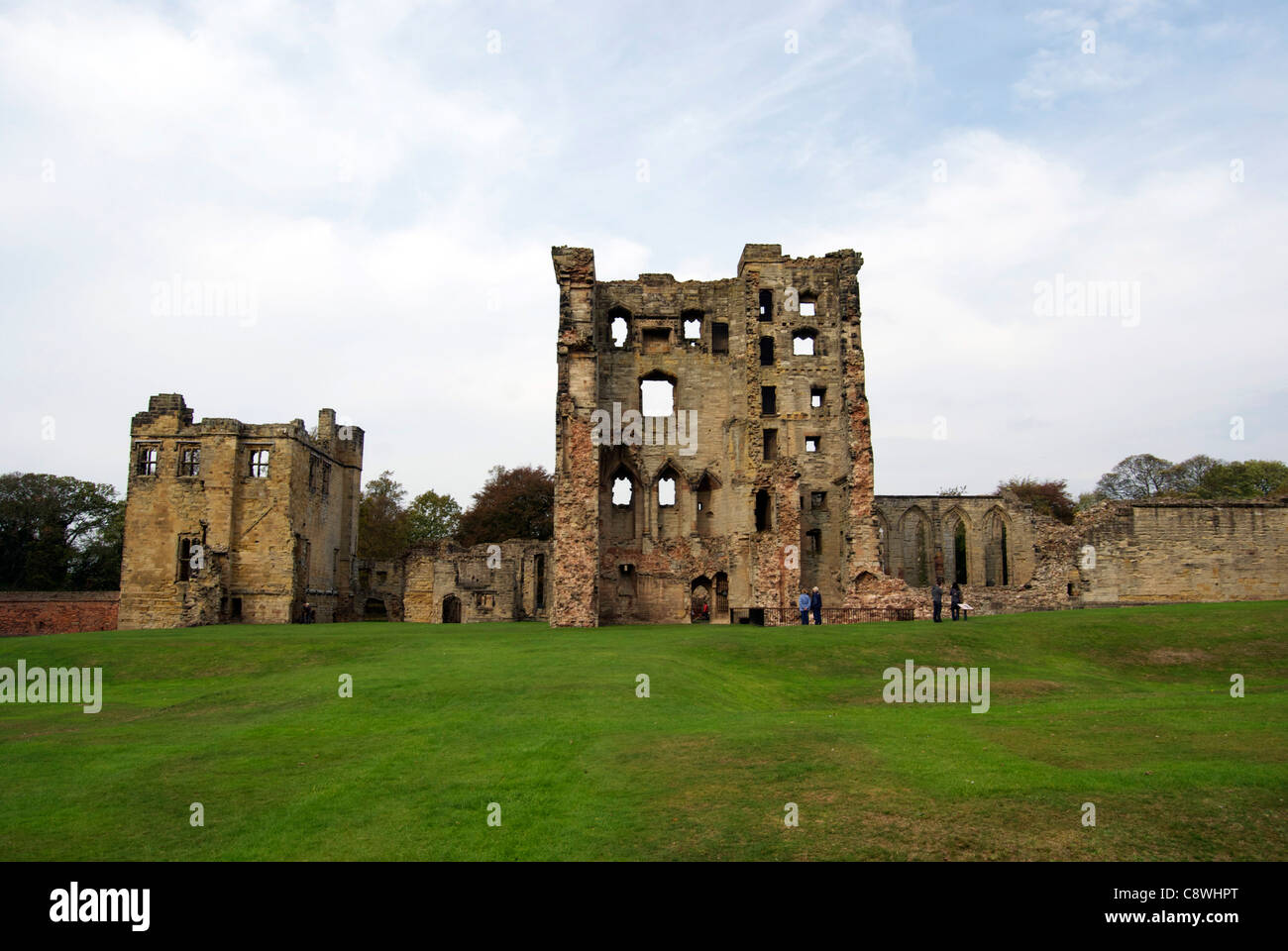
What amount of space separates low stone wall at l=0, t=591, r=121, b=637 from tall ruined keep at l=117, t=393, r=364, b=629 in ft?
23.3

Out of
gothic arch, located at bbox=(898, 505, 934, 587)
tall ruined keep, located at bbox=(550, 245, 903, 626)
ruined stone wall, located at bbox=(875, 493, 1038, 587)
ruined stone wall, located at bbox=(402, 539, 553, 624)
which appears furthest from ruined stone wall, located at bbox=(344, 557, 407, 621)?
gothic arch, located at bbox=(898, 505, 934, 587)

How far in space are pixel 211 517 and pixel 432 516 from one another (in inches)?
1240

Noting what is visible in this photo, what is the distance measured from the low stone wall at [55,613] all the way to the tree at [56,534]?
438 inches

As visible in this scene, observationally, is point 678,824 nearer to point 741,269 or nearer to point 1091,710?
point 1091,710

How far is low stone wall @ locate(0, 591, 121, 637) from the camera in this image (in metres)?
44.7

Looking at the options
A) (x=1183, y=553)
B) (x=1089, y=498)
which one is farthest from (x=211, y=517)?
(x=1089, y=498)

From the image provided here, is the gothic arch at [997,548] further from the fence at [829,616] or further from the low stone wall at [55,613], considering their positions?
the low stone wall at [55,613]

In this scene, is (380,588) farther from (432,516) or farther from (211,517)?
(432,516)

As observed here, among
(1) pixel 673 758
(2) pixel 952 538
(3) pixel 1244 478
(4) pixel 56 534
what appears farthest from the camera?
(3) pixel 1244 478

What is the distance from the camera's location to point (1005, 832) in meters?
7.95

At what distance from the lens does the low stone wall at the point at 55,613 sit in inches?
1758

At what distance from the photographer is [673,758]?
11.1 m
